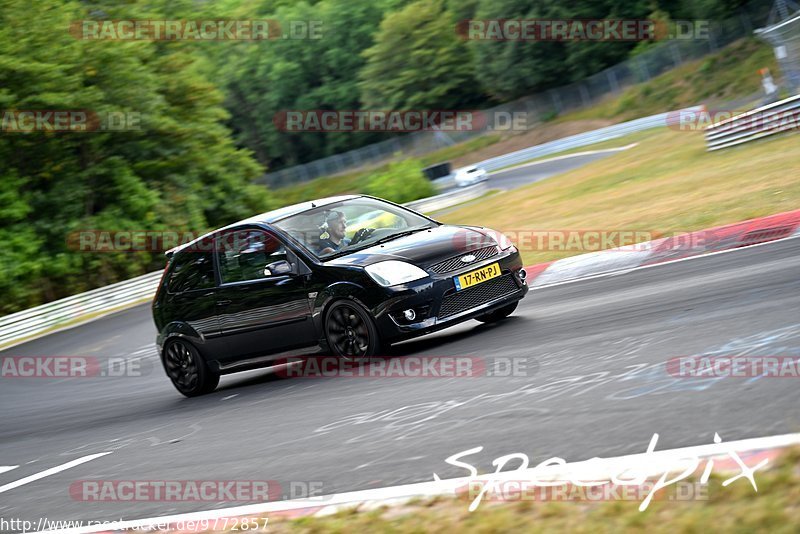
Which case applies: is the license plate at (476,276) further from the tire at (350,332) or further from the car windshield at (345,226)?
the car windshield at (345,226)

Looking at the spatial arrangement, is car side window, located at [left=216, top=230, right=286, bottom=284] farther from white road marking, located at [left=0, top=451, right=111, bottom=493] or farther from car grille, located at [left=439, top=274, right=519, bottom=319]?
white road marking, located at [left=0, top=451, right=111, bottom=493]

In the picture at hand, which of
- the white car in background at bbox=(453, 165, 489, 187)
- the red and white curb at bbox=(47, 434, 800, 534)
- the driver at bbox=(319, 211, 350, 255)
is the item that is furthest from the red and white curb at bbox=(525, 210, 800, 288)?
the white car in background at bbox=(453, 165, 489, 187)

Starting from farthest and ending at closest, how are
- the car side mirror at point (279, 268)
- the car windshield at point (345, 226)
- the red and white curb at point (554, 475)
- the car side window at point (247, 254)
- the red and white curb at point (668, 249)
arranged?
the red and white curb at point (668, 249)
the car side window at point (247, 254)
the car windshield at point (345, 226)
the car side mirror at point (279, 268)
the red and white curb at point (554, 475)

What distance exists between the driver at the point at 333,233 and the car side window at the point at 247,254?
393 mm

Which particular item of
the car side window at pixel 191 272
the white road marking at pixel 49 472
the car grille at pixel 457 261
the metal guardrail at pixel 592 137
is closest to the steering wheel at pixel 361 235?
the car grille at pixel 457 261

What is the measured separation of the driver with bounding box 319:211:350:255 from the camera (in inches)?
374

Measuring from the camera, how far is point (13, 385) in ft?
51.9

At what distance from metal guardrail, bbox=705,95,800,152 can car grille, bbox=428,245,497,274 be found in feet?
49.9

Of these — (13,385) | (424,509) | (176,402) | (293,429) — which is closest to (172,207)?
(13,385)

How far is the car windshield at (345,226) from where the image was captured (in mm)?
9539

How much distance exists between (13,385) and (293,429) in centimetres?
998

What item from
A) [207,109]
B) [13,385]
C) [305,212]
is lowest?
[13,385]

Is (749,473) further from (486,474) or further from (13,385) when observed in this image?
(13,385)

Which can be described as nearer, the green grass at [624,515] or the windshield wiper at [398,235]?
the green grass at [624,515]
